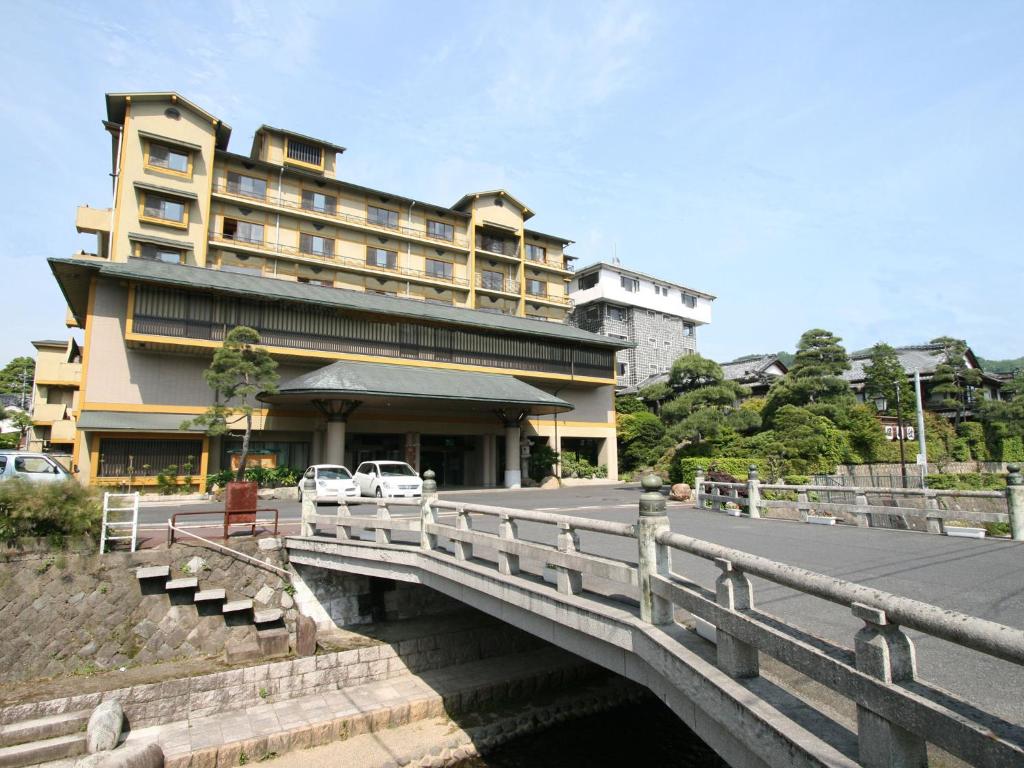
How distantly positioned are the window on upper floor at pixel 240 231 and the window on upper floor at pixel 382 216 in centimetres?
861

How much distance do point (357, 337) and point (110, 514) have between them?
16.4 metres

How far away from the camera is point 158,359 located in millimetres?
25500

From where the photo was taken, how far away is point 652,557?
5469mm

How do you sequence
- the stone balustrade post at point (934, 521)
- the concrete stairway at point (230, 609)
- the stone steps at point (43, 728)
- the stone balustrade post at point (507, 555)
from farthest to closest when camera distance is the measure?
1. the stone balustrade post at point (934, 521)
2. the concrete stairway at point (230, 609)
3. the stone steps at point (43, 728)
4. the stone balustrade post at point (507, 555)

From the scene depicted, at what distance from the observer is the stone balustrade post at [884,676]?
9.77ft

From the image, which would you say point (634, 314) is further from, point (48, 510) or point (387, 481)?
point (48, 510)

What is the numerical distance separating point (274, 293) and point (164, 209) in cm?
1485

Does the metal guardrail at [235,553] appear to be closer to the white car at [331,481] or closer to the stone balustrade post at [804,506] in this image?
the white car at [331,481]

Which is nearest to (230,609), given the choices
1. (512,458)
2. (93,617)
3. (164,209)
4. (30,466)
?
(93,617)

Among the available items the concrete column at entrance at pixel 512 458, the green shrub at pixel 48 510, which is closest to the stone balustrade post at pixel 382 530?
the green shrub at pixel 48 510

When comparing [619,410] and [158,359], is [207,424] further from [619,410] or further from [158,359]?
[619,410]

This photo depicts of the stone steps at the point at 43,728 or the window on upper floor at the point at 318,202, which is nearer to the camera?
the stone steps at the point at 43,728

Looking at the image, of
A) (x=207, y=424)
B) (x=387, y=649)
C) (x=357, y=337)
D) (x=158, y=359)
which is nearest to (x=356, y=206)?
(x=357, y=337)

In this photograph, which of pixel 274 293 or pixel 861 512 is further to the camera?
pixel 274 293
